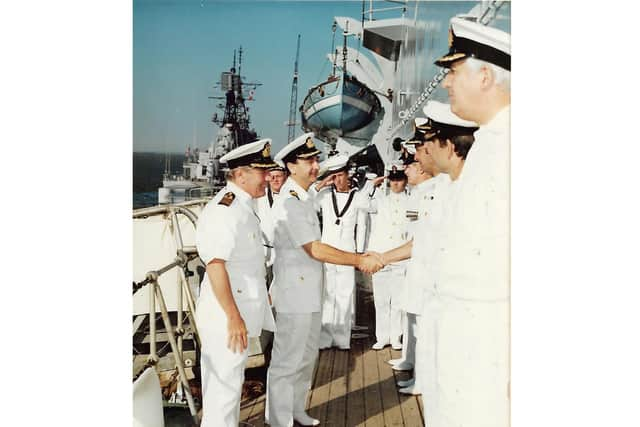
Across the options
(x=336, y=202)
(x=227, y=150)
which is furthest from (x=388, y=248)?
(x=227, y=150)

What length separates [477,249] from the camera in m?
2.86

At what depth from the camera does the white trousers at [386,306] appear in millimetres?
3039

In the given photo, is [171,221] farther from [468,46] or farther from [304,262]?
[468,46]

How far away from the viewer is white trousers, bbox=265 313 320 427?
10.1ft

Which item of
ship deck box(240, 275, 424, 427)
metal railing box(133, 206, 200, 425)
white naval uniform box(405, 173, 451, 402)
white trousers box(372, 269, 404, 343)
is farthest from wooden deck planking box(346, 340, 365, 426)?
metal railing box(133, 206, 200, 425)

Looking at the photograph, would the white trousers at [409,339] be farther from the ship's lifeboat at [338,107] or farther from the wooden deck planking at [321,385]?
the ship's lifeboat at [338,107]

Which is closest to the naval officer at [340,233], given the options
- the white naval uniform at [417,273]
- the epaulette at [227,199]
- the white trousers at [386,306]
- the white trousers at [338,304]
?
the white trousers at [338,304]

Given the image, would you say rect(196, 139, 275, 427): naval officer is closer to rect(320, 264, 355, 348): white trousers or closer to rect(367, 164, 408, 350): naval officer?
rect(320, 264, 355, 348): white trousers

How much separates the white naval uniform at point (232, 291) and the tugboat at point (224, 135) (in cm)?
8

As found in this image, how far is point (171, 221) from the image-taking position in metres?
3.14

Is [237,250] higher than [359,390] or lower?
higher

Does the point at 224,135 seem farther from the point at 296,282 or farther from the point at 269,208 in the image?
the point at 296,282

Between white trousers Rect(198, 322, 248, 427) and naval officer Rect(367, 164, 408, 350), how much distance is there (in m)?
0.58

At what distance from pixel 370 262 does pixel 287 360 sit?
0.53 m
